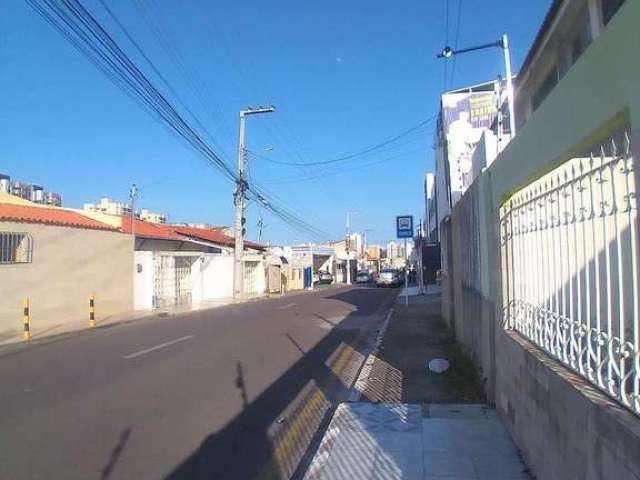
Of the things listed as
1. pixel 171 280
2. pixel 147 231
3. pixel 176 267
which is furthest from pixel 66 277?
pixel 176 267

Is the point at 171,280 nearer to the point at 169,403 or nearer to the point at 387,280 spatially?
the point at 169,403

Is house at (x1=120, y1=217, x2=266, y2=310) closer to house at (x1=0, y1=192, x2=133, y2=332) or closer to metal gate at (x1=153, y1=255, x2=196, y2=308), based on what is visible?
metal gate at (x1=153, y1=255, x2=196, y2=308)

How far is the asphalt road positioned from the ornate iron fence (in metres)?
2.76

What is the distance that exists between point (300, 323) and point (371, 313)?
4.83 meters

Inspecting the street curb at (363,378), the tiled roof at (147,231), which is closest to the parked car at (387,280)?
the tiled roof at (147,231)

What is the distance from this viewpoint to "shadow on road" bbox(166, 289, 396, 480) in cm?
541

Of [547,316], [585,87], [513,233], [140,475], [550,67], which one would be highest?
[550,67]

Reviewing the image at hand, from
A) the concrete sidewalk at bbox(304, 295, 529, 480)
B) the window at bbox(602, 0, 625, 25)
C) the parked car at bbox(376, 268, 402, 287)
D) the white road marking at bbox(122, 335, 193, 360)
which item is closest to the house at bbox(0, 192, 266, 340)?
the white road marking at bbox(122, 335, 193, 360)

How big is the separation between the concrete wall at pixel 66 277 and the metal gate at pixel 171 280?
5.79 feet

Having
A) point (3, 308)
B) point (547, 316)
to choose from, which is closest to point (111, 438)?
point (547, 316)

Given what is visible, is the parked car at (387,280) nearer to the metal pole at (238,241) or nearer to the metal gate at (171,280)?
the metal pole at (238,241)

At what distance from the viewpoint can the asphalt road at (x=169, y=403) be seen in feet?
18.2

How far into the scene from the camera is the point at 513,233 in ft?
18.9

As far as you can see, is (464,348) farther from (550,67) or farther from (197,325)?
(197,325)
